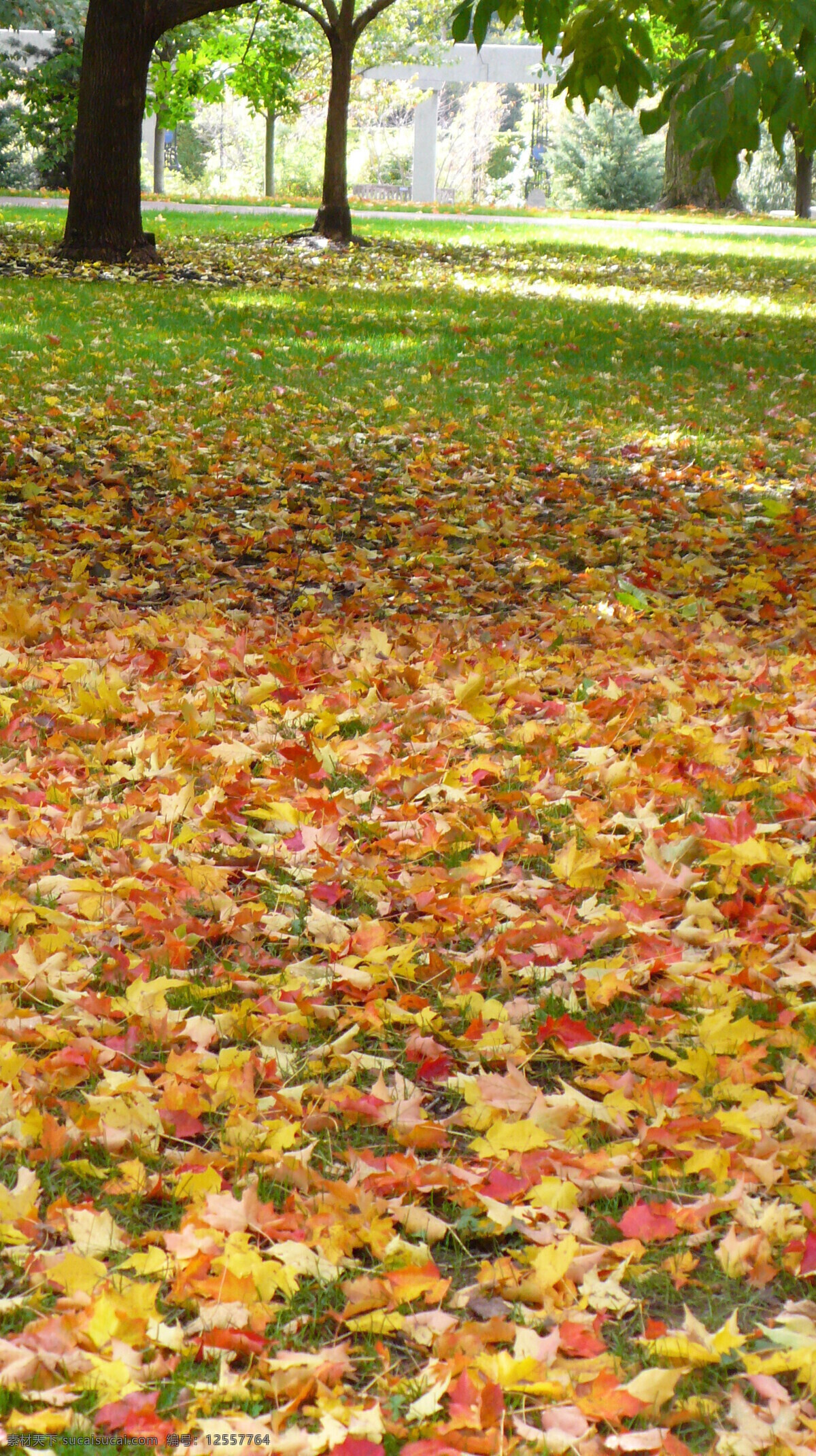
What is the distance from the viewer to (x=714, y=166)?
3.04 meters

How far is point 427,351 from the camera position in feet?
33.4

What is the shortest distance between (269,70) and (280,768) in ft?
65.3

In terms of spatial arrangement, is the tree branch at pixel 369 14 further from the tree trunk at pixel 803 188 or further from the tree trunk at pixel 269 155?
the tree trunk at pixel 803 188

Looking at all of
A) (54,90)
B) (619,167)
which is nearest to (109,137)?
(54,90)

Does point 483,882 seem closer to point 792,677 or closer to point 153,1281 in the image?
point 153,1281

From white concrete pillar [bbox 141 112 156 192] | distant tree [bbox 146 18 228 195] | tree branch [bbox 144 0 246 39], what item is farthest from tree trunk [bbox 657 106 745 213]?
white concrete pillar [bbox 141 112 156 192]

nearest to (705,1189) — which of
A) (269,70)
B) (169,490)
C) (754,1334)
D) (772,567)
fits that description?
(754,1334)

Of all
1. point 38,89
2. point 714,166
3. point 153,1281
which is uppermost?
point 38,89

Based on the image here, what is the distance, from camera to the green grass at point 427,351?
8.28m

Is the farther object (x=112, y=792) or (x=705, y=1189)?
(x=112, y=792)

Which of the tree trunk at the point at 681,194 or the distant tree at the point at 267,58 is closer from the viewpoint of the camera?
the distant tree at the point at 267,58

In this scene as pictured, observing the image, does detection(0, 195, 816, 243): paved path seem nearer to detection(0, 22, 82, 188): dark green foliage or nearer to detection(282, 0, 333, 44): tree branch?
detection(0, 22, 82, 188): dark green foliage

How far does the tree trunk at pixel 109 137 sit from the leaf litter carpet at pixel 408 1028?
9.75 metres

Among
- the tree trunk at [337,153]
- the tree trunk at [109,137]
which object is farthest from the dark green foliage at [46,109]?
the tree trunk at [109,137]
